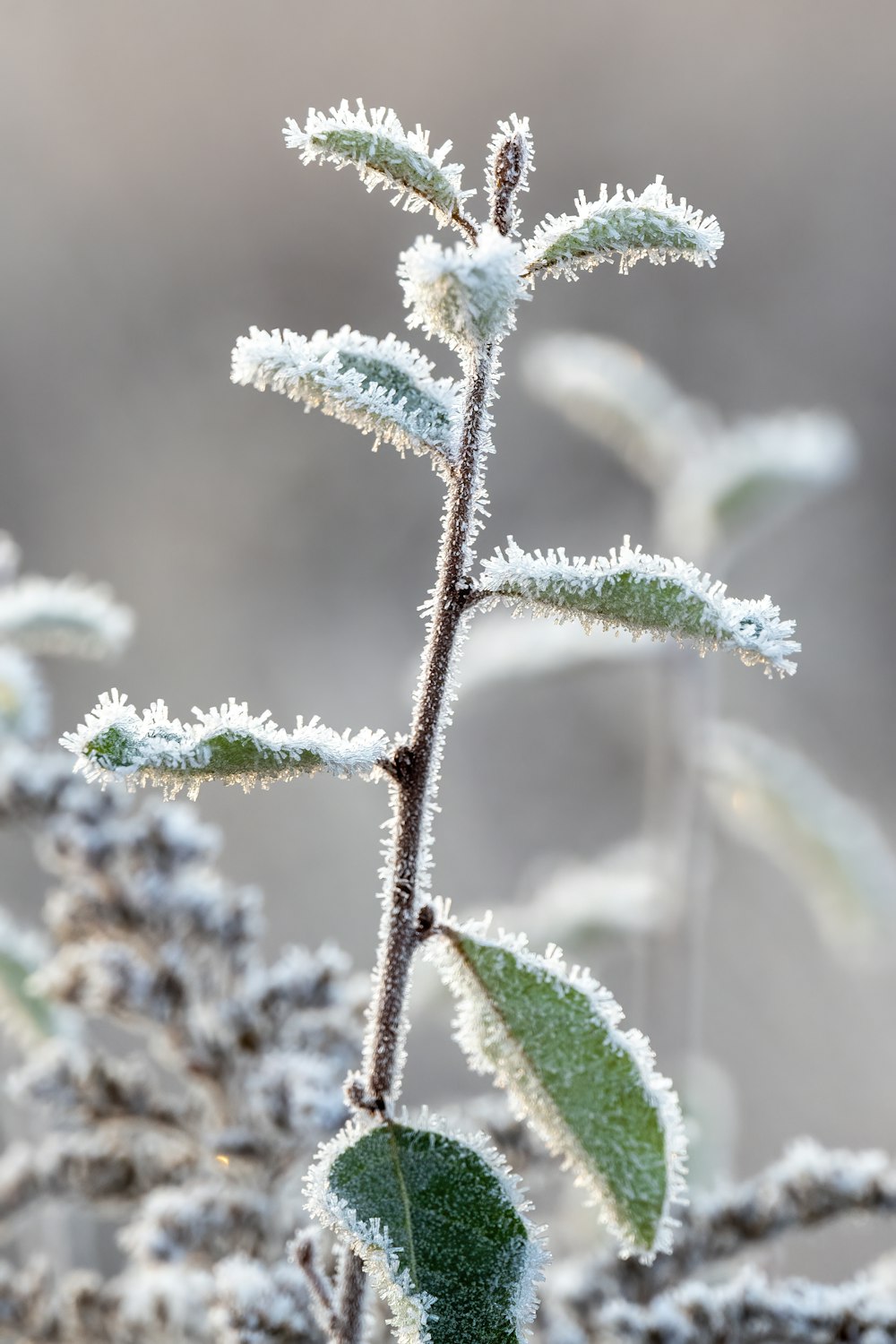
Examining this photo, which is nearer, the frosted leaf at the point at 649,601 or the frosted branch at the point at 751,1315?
the frosted leaf at the point at 649,601

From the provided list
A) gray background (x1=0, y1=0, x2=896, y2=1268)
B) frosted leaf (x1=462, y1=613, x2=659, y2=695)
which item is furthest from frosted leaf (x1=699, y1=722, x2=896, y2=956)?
gray background (x1=0, y1=0, x2=896, y2=1268)

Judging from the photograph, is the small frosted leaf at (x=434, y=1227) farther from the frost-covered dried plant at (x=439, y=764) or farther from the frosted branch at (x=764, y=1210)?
the frosted branch at (x=764, y=1210)

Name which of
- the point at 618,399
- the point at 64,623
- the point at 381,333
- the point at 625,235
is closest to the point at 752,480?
the point at 618,399

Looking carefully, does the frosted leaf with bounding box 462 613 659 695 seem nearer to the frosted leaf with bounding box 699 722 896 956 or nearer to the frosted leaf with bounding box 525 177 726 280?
the frosted leaf with bounding box 699 722 896 956

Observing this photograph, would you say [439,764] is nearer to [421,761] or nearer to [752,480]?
[421,761]

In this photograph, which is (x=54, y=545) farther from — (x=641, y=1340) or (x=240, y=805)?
(x=641, y=1340)

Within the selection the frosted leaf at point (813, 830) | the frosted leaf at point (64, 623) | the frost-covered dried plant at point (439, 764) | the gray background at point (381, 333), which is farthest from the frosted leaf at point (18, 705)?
the gray background at point (381, 333)
